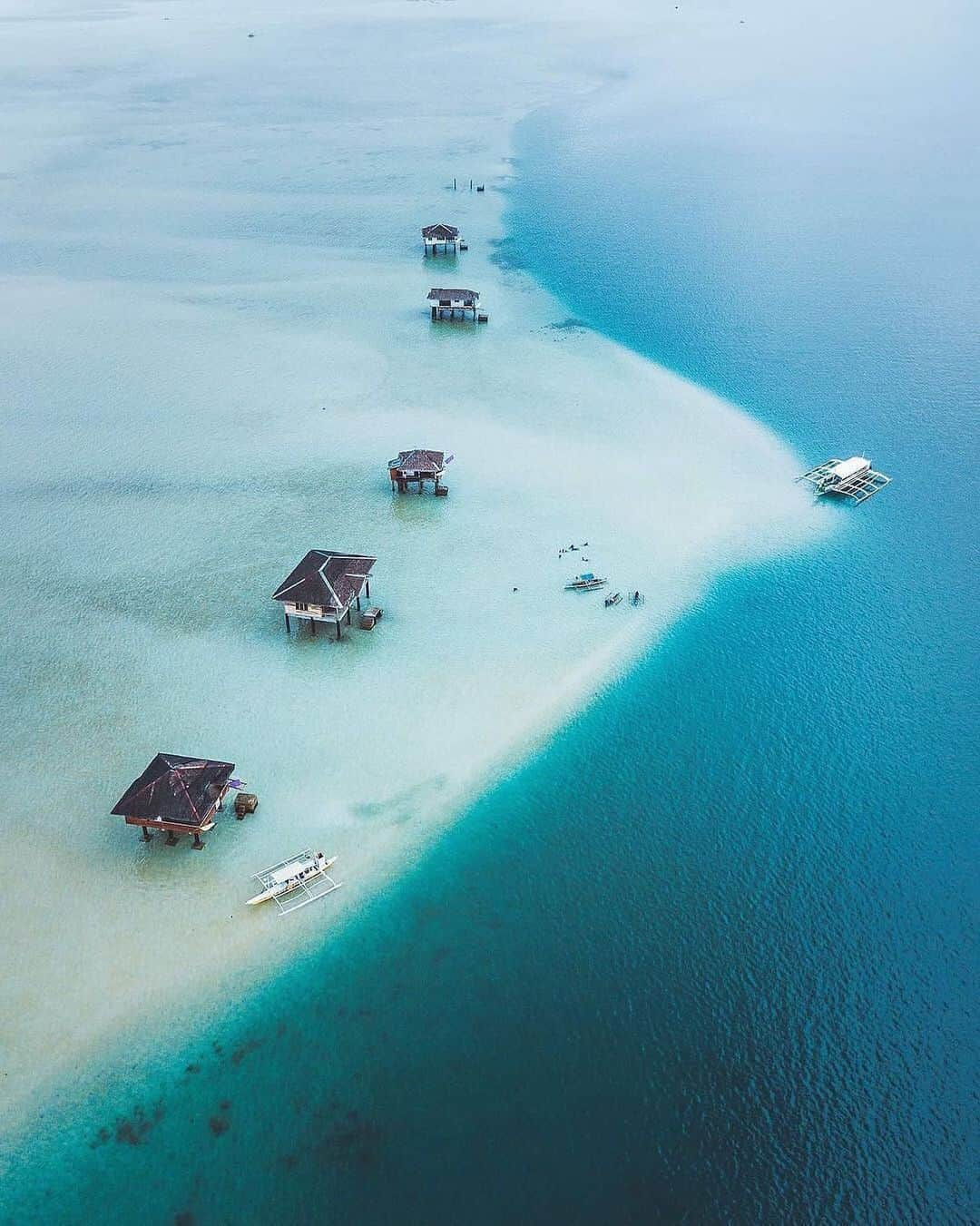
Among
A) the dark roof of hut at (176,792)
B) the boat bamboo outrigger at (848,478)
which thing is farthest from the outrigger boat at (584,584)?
the dark roof of hut at (176,792)

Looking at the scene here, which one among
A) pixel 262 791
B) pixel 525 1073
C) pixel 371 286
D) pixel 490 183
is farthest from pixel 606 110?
pixel 525 1073

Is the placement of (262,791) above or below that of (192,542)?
below

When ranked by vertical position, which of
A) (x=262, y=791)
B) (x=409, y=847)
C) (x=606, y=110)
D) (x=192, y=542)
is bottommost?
(x=409, y=847)

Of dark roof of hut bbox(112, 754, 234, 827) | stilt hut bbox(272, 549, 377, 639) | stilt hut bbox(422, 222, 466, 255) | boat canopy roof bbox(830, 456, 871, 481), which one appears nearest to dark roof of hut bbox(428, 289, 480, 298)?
stilt hut bbox(422, 222, 466, 255)

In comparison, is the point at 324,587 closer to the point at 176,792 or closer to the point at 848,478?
the point at 176,792

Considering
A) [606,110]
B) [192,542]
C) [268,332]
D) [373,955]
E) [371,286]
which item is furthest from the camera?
[606,110]

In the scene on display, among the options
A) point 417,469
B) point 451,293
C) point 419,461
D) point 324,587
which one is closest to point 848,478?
point 419,461

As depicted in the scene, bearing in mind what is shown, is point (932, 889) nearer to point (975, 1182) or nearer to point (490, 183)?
point (975, 1182)

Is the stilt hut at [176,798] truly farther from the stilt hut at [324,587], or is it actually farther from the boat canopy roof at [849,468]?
the boat canopy roof at [849,468]
